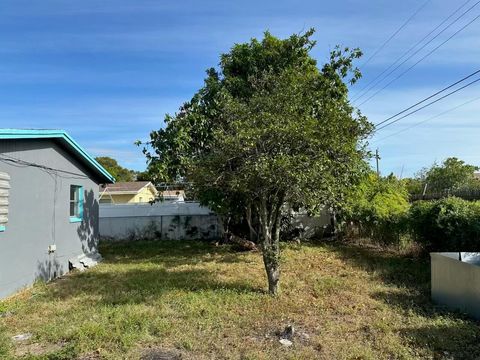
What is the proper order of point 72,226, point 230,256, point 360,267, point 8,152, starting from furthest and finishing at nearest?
1. point 230,256
2. point 72,226
3. point 360,267
4. point 8,152

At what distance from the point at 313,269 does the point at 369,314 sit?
12.7 feet

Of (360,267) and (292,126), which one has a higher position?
(292,126)

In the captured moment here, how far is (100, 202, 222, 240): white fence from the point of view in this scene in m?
18.1

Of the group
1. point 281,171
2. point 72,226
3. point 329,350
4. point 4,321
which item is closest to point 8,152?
point 4,321

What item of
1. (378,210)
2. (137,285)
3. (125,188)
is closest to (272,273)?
(137,285)

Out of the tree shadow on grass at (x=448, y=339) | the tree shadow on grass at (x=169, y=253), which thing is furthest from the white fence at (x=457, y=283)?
the tree shadow on grass at (x=169, y=253)

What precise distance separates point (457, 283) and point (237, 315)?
3517 millimetres

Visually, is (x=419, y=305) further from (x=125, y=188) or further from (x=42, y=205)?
(x=125, y=188)

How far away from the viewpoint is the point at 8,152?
27.3 ft

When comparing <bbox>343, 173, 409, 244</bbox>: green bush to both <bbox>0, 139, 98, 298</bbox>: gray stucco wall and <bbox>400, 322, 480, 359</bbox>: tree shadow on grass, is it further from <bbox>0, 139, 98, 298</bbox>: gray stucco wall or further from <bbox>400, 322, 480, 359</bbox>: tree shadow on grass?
<bbox>0, 139, 98, 298</bbox>: gray stucco wall

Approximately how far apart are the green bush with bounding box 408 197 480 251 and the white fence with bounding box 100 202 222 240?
354 inches

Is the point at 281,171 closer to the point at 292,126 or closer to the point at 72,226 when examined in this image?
the point at 292,126

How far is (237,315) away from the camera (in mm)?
6812

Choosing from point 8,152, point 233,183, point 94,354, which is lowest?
point 94,354
